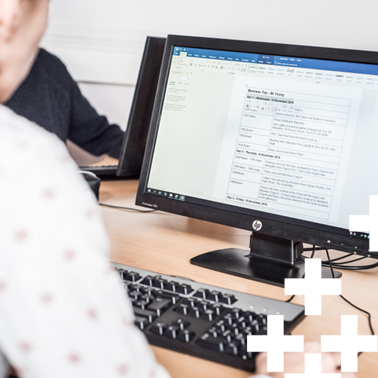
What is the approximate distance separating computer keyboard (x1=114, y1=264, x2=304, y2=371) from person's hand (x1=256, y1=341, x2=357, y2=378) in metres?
0.01

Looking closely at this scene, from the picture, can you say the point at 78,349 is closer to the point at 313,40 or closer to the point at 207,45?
the point at 207,45

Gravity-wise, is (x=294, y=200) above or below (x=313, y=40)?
below

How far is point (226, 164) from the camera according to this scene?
838 millimetres

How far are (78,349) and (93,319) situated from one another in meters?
0.03

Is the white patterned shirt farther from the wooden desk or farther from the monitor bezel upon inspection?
the monitor bezel

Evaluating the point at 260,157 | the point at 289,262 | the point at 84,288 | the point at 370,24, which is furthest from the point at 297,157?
the point at 370,24

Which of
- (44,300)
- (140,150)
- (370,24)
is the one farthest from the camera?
(370,24)

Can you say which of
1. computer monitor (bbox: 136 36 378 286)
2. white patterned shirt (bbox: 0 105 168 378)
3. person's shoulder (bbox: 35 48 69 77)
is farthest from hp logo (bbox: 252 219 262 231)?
person's shoulder (bbox: 35 48 69 77)

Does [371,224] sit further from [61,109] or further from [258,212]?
[61,109]

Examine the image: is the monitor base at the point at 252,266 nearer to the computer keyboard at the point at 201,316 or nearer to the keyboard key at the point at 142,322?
the computer keyboard at the point at 201,316

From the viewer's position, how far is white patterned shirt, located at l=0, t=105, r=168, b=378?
374mm

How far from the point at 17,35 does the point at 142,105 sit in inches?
23.5

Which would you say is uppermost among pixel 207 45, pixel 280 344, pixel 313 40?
pixel 313 40

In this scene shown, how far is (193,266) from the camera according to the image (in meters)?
0.80
